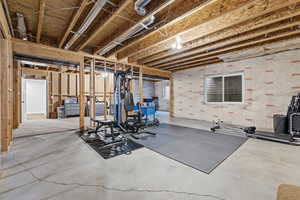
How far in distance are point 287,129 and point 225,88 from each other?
2669mm

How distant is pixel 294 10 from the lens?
248 cm

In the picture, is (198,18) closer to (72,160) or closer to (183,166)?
(183,166)

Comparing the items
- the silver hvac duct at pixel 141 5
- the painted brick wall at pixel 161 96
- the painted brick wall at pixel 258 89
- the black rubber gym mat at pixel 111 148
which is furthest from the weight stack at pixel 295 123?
the painted brick wall at pixel 161 96

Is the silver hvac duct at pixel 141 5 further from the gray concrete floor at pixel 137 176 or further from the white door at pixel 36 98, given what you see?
the white door at pixel 36 98

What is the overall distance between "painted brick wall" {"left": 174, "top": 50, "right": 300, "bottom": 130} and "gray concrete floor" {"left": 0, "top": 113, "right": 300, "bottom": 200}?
8.46 feet

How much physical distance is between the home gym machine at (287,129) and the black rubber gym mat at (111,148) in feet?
11.1

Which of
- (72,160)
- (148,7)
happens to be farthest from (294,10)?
(72,160)

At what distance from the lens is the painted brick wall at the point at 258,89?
4.37 meters

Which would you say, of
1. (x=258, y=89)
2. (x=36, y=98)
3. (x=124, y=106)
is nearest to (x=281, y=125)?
(x=258, y=89)

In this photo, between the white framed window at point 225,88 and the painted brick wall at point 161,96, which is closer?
the white framed window at point 225,88

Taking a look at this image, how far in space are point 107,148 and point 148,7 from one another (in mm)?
3054

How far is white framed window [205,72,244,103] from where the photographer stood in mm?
5508

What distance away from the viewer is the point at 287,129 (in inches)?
146

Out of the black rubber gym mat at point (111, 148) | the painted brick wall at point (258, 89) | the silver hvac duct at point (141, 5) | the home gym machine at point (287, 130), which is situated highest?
the silver hvac duct at point (141, 5)
